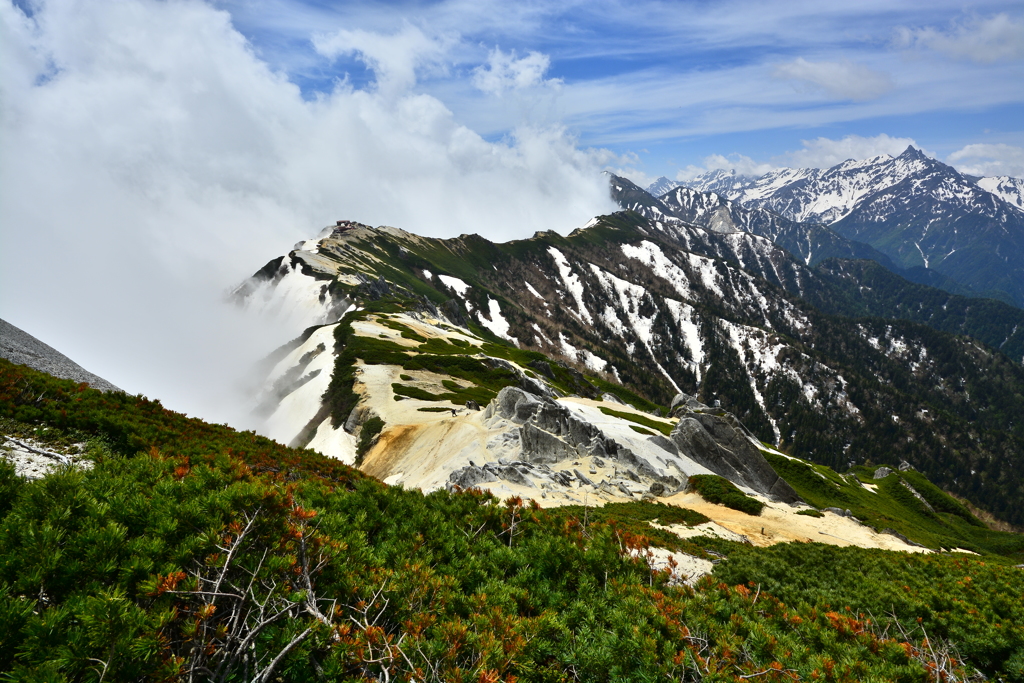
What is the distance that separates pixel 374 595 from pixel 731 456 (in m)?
54.5

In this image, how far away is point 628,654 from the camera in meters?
5.90

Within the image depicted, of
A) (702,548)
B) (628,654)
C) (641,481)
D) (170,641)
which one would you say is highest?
(641,481)

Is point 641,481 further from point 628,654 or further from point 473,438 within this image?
point 628,654

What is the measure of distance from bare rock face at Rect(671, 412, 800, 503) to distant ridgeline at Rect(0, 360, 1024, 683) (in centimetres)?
3860

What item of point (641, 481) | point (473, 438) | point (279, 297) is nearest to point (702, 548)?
point (641, 481)

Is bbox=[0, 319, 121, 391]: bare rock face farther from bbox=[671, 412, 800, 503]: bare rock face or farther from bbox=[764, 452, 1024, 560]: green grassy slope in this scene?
A: bbox=[764, 452, 1024, 560]: green grassy slope

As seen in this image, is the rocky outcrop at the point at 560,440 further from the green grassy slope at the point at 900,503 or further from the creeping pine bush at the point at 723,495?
the green grassy slope at the point at 900,503

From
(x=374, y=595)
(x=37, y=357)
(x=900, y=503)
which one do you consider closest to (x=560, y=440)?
(x=374, y=595)

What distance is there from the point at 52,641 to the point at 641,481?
35.5m

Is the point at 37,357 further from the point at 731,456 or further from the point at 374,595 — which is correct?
the point at 731,456

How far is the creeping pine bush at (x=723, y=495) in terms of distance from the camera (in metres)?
31.5

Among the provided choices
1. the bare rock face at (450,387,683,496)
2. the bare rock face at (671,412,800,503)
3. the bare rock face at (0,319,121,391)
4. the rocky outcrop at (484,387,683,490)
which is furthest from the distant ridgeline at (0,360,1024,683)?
the bare rock face at (671,412,800,503)

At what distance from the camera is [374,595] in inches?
226

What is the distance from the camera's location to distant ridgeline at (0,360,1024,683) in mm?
4289
